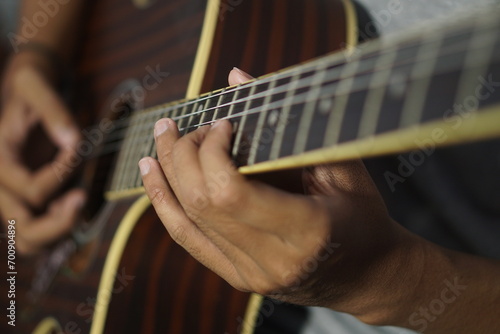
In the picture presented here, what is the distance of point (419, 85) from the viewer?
0.27m

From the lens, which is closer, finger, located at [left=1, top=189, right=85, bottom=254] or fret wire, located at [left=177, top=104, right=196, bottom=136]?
fret wire, located at [left=177, top=104, right=196, bottom=136]

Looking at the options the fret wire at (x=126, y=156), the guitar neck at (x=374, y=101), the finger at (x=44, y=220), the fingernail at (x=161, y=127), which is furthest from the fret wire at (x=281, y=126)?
the finger at (x=44, y=220)

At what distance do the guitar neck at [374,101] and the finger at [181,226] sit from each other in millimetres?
71

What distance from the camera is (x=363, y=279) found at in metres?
0.41

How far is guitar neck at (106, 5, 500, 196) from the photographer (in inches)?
9.6

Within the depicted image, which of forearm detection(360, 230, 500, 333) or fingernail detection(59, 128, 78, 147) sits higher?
fingernail detection(59, 128, 78, 147)

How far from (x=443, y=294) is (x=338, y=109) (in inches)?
9.2

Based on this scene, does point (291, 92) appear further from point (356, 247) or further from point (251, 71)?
point (251, 71)

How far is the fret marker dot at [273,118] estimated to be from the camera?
350 millimetres

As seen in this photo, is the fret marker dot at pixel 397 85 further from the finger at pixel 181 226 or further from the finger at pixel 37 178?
the finger at pixel 37 178

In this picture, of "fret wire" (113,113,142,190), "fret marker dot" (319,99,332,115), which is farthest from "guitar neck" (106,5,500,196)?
"fret wire" (113,113,142,190)

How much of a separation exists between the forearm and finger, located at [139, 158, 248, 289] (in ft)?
0.44

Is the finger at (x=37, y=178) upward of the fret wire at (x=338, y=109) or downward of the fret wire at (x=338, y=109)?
upward

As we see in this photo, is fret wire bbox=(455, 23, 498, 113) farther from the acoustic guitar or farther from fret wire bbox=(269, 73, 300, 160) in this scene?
fret wire bbox=(269, 73, 300, 160)
